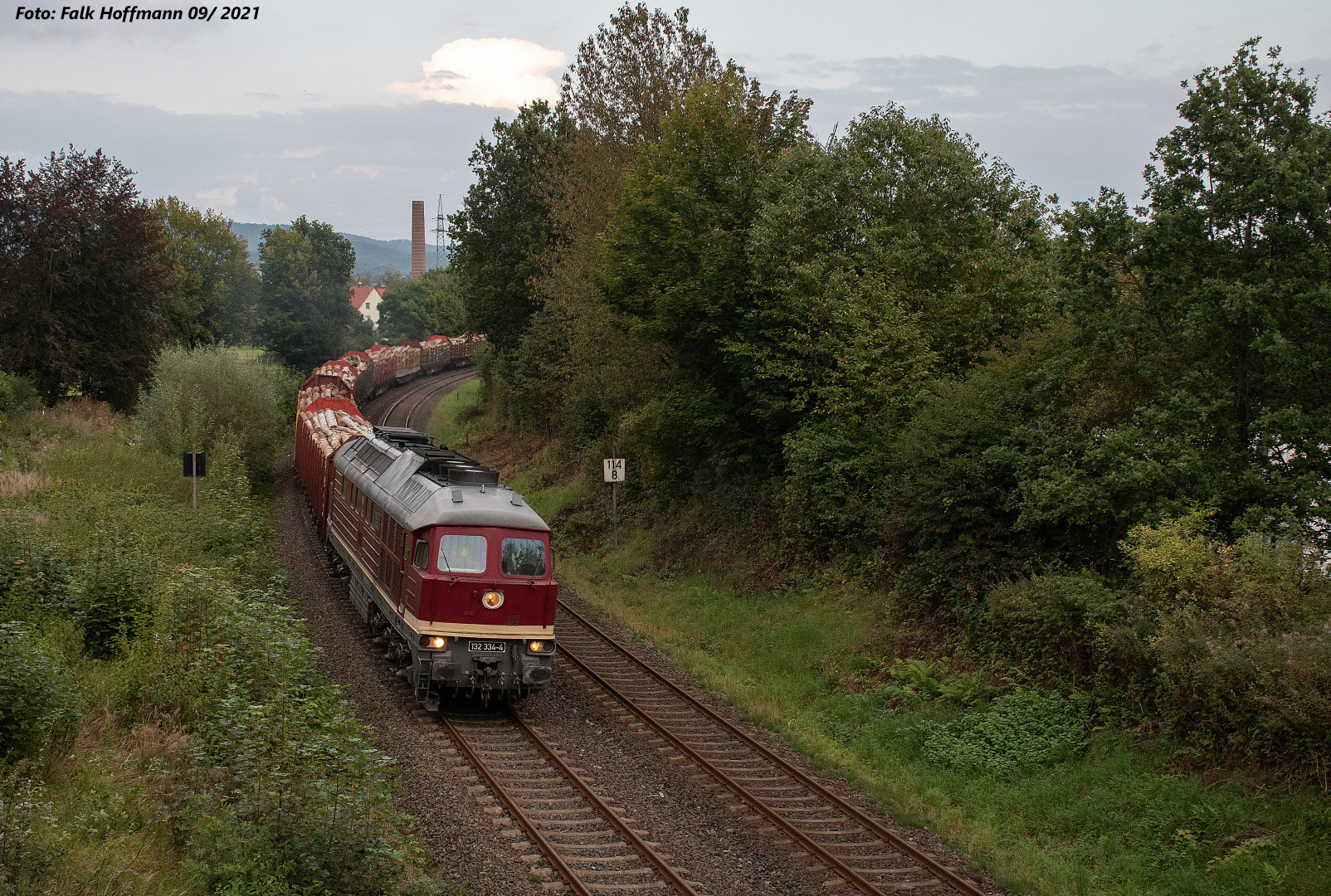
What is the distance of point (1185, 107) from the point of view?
13.6m

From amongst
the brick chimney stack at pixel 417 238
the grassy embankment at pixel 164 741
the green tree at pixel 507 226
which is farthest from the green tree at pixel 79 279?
the brick chimney stack at pixel 417 238

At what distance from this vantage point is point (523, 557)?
14.0 meters

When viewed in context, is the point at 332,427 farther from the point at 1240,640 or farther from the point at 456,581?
the point at 1240,640

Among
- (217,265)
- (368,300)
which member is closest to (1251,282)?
(217,265)

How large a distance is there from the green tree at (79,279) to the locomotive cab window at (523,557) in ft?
94.5

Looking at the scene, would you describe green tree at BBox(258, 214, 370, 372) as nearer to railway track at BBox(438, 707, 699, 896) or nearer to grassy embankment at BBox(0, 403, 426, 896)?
grassy embankment at BBox(0, 403, 426, 896)

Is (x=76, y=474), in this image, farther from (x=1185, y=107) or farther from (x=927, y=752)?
(x=1185, y=107)

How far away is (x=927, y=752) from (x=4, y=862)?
33.7ft

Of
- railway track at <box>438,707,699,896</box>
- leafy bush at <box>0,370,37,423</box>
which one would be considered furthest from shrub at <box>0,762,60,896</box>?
leafy bush at <box>0,370,37,423</box>

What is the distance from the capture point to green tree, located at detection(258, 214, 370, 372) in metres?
71.8

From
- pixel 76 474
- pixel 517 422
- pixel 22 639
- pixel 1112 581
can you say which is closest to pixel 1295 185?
pixel 1112 581

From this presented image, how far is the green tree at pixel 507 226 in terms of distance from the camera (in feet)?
133

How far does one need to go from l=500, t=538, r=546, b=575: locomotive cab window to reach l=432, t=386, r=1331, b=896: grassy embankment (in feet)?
13.4

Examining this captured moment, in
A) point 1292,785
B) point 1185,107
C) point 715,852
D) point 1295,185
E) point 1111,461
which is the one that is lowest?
point 715,852
